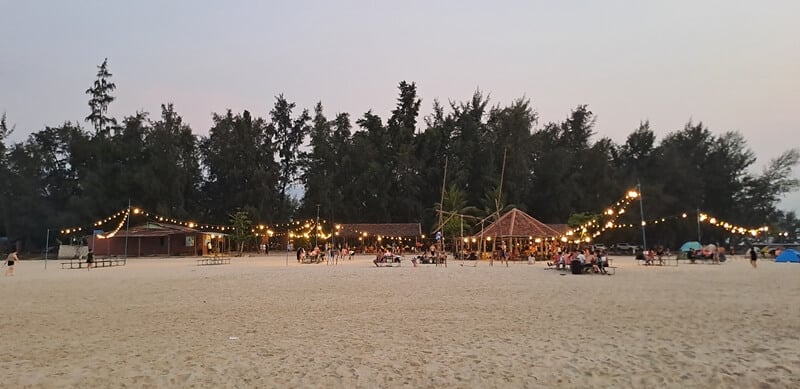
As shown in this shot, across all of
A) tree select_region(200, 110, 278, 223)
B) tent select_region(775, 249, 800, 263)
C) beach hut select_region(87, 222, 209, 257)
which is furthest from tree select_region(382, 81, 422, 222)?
tent select_region(775, 249, 800, 263)

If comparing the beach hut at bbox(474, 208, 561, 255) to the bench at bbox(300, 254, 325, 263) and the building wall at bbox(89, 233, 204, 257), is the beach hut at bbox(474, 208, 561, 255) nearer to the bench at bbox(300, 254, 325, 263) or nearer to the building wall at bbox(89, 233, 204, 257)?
the bench at bbox(300, 254, 325, 263)

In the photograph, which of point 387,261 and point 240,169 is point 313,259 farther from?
point 240,169

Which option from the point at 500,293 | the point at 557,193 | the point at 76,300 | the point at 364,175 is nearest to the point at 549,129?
the point at 557,193

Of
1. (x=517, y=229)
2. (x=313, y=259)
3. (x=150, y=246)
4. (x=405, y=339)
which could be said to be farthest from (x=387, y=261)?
(x=150, y=246)

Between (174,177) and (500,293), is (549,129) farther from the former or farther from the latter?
(500,293)

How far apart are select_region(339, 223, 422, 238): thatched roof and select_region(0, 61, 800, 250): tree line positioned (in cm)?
253

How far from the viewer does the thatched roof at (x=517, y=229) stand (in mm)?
31703

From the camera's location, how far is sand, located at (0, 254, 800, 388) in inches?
211

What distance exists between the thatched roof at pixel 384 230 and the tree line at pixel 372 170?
253 cm

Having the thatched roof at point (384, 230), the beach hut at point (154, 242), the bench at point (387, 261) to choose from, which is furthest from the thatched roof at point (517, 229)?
the beach hut at point (154, 242)

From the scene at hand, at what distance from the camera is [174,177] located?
49000 mm

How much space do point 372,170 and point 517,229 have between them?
72.8 feet

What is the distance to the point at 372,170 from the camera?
51.3 metres

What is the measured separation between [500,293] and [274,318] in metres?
6.05
